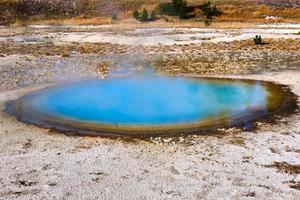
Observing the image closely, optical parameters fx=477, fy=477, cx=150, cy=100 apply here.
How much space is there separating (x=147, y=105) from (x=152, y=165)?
4995mm

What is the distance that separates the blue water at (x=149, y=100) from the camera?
44.7ft

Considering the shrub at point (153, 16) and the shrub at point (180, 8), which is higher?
the shrub at point (180, 8)

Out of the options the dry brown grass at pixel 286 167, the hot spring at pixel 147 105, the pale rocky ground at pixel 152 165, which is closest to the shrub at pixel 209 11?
the hot spring at pixel 147 105

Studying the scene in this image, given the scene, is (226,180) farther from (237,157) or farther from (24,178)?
(24,178)

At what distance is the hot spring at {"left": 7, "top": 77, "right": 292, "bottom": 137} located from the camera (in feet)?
41.9

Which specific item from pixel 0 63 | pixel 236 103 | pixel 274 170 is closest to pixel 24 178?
pixel 274 170

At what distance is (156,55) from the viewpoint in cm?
2731

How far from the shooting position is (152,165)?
10062 mm

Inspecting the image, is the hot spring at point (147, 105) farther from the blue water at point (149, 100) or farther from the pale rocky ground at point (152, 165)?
the pale rocky ground at point (152, 165)

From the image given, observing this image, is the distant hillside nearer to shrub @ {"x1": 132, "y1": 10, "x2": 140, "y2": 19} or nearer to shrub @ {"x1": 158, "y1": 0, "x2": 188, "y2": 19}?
shrub @ {"x1": 132, "y1": 10, "x2": 140, "y2": 19}

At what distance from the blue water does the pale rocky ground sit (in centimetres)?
159

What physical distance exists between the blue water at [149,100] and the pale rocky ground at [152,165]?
5.21 ft

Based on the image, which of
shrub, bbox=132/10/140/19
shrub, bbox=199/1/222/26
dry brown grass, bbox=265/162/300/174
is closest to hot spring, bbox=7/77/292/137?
dry brown grass, bbox=265/162/300/174

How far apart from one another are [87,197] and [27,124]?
5.15 m
